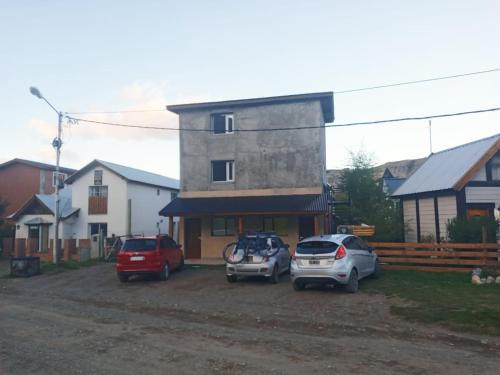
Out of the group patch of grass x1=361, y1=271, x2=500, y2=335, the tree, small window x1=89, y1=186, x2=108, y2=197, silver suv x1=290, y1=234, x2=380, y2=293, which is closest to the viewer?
patch of grass x1=361, y1=271, x2=500, y2=335

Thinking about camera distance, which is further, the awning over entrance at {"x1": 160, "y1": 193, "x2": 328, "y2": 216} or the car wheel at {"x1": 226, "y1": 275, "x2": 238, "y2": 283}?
the awning over entrance at {"x1": 160, "y1": 193, "x2": 328, "y2": 216}

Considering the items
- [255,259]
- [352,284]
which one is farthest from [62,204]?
[352,284]

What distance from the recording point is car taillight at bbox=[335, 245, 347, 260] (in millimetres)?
11820

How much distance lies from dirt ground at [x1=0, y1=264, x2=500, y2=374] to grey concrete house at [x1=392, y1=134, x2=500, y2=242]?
8730mm

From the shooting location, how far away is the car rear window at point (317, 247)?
39.4 ft

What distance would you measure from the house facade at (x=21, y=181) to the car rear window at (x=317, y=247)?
28444 mm

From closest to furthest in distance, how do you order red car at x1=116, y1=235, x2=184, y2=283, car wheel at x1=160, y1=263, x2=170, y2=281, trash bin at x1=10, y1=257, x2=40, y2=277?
1. red car at x1=116, y1=235, x2=184, y2=283
2. car wheel at x1=160, y1=263, x2=170, y2=281
3. trash bin at x1=10, y1=257, x2=40, y2=277

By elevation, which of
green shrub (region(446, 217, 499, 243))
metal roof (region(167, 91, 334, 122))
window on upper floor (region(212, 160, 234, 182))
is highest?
metal roof (region(167, 91, 334, 122))

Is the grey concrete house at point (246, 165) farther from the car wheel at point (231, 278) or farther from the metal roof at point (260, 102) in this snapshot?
the car wheel at point (231, 278)

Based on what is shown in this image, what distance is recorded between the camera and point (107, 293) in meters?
13.7

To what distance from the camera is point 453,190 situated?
17641 mm

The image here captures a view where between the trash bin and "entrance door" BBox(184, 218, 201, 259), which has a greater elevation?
"entrance door" BBox(184, 218, 201, 259)

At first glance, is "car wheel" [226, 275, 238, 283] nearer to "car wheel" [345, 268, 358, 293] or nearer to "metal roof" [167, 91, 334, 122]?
"car wheel" [345, 268, 358, 293]

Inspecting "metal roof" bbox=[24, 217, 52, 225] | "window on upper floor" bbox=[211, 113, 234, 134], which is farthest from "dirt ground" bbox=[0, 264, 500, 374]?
"metal roof" bbox=[24, 217, 52, 225]
